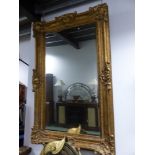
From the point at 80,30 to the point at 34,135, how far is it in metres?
1.18

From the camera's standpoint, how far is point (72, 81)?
180 cm

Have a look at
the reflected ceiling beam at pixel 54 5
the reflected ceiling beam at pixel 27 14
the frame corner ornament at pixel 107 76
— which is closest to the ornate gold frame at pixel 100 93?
the frame corner ornament at pixel 107 76

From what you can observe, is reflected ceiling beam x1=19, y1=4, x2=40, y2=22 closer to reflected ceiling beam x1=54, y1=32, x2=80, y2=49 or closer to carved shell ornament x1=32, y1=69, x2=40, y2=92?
reflected ceiling beam x1=54, y1=32, x2=80, y2=49

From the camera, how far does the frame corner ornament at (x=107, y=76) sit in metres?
1.60

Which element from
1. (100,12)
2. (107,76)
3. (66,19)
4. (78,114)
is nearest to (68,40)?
(66,19)

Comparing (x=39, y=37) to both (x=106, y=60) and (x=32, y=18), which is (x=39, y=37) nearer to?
(x=32, y=18)

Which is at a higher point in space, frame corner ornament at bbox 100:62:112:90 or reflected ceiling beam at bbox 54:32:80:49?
reflected ceiling beam at bbox 54:32:80:49

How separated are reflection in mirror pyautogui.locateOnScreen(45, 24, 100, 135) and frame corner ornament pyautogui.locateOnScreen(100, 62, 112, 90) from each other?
0.07m

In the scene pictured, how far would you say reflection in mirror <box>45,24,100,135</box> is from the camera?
5.53 feet

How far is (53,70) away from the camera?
1920 mm

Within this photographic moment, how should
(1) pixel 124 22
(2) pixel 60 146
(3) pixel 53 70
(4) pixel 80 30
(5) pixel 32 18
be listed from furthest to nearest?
(5) pixel 32 18 < (3) pixel 53 70 < (4) pixel 80 30 < (1) pixel 124 22 < (2) pixel 60 146

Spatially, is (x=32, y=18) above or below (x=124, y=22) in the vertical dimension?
above

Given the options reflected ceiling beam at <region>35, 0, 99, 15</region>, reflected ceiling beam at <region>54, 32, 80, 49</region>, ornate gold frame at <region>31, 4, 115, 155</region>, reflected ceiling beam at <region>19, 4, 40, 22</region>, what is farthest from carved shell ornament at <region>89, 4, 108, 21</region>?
reflected ceiling beam at <region>19, 4, 40, 22</region>
